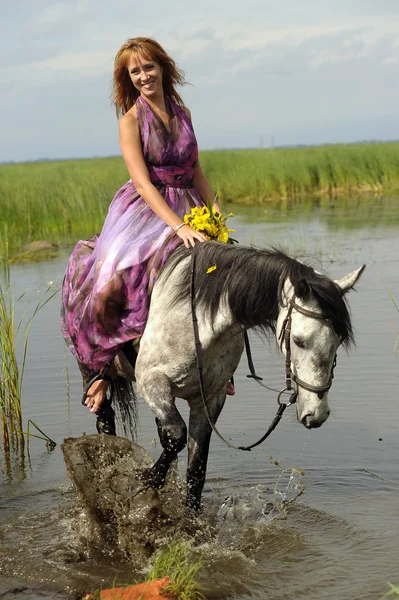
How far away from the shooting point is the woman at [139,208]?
4.84 metres

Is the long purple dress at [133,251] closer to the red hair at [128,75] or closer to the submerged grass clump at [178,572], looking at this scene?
the red hair at [128,75]

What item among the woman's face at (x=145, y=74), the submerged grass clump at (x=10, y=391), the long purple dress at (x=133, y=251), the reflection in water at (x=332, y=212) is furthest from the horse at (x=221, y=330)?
the reflection in water at (x=332, y=212)

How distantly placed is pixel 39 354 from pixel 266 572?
5066mm

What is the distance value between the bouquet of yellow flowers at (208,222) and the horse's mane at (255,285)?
208mm

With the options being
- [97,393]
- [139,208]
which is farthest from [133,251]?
[97,393]

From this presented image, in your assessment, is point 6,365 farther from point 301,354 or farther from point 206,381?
point 301,354

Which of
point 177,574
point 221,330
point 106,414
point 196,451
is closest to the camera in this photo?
point 177,574

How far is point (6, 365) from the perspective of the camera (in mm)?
6375

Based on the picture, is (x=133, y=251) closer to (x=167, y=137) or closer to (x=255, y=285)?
(x=167, y=137)

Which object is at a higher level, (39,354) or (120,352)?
(120,352)

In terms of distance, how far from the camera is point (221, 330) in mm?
4512

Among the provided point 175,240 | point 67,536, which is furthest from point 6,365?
point 175,240

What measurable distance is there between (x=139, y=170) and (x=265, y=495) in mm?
2133

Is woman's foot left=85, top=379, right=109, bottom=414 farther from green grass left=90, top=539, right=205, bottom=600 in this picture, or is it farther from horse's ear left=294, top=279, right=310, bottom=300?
horse's ear left=294, top=279, right=310, bottom=300
